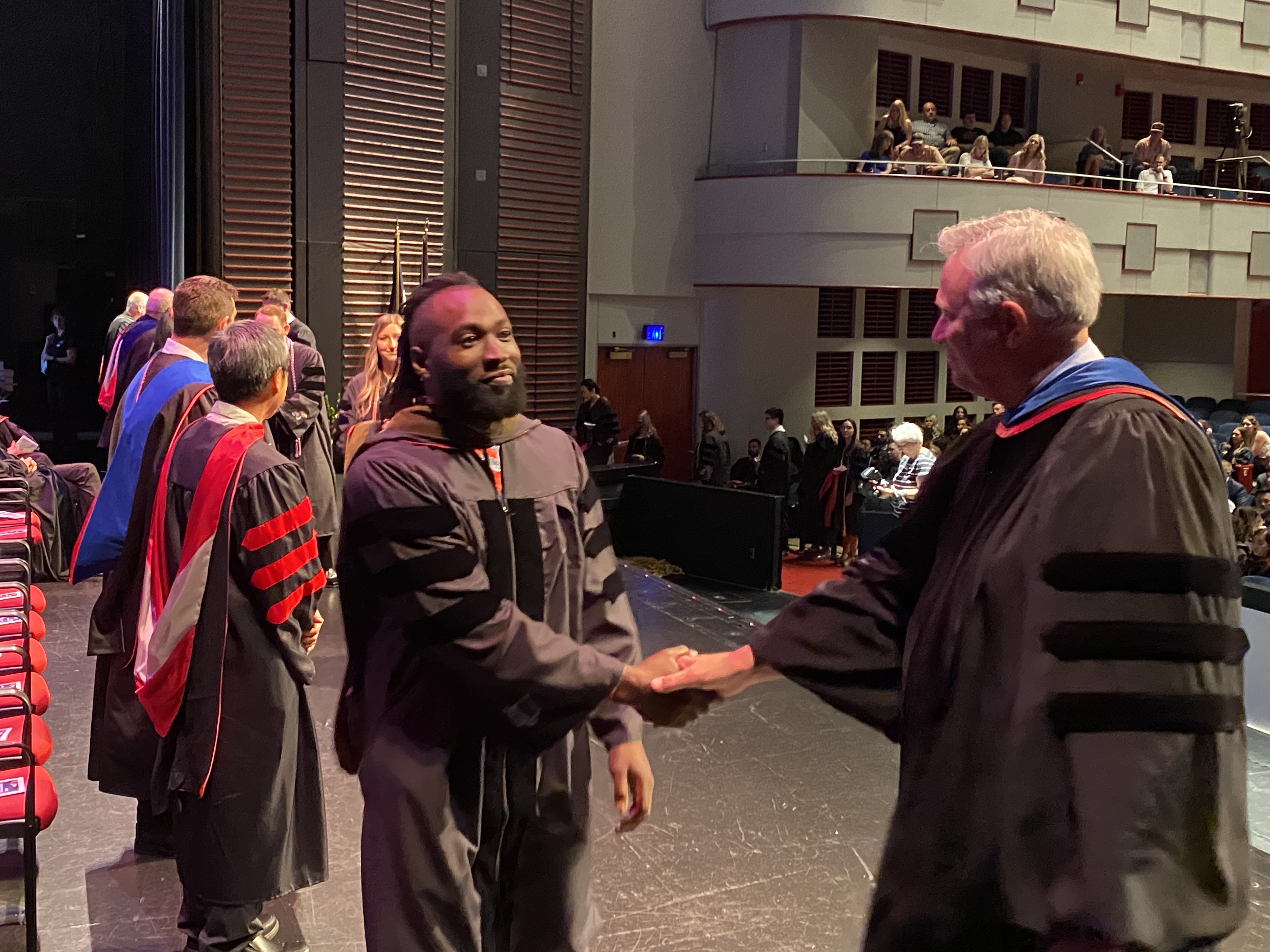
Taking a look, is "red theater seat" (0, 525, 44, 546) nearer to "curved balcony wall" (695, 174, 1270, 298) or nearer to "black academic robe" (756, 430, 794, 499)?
"black academic robe" (756, 430, 794, 499)

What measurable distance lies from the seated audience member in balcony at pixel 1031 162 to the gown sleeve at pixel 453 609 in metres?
13.3

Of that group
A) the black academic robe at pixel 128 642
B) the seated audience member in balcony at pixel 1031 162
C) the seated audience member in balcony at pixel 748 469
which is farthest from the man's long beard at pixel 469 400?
the seated audience member in balcony at pixel 1031 162

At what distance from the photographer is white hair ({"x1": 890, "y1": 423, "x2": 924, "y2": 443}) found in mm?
10016

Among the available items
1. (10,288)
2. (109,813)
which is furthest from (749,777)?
(10,288)

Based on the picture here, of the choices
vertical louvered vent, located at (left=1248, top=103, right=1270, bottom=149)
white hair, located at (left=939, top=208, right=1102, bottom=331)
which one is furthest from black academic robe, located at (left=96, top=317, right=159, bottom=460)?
vertical louvered vent, located at (left=1248, top=103, right=1270, bottom=149)

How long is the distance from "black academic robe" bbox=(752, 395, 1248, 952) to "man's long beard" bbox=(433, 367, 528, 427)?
828mm

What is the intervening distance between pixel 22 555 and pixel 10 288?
8.82 m

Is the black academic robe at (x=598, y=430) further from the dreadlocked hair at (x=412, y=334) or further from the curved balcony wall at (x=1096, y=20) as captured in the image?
the dreadlocked hair at (x=412, y=334)

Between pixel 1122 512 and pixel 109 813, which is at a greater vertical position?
pixel 1122 512

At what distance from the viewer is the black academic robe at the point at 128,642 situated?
346 centimetres

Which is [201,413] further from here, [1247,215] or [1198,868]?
[1247,215]

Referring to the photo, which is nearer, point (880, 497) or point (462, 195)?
point (880, 497)

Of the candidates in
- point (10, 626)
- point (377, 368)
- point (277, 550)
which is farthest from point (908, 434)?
point (277, 550)

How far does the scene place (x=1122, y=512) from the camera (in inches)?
74.7
